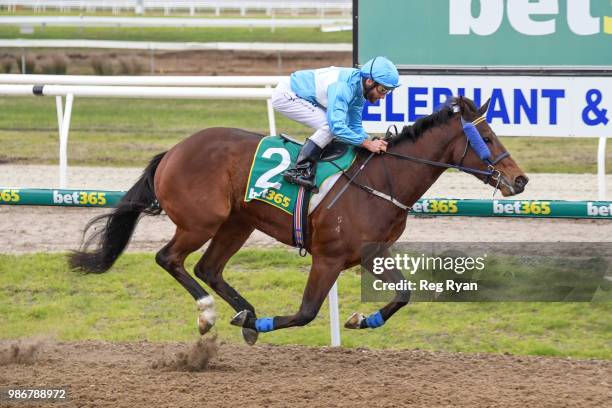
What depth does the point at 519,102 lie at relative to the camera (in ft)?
23.8

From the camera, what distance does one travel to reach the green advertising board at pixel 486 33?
23.4 feet

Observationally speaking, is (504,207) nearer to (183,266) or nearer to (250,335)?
(250,335)

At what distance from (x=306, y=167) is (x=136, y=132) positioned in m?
8.14

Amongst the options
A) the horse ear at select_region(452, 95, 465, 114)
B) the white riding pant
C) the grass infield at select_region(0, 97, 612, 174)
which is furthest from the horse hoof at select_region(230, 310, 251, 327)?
the grass infield at select_region(0, 97, 612, 174)

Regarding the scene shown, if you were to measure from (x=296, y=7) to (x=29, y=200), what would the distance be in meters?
Result: 32.9

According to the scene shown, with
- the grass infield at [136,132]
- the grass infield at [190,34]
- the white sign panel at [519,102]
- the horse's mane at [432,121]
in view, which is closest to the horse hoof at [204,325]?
the horse's mane at [432,121]

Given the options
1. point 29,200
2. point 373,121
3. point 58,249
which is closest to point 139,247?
point 58,249

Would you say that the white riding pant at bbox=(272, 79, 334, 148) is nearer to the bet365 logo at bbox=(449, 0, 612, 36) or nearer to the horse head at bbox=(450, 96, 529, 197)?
the horse head at bbox=(450, 96, 529, 197)

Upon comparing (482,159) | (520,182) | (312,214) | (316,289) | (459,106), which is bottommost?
(316,289)

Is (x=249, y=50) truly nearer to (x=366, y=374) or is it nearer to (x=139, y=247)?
(x=139, y=247)

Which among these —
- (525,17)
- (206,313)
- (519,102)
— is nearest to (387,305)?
(206,313)

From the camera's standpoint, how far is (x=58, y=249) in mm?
8156

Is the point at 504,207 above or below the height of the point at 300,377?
above

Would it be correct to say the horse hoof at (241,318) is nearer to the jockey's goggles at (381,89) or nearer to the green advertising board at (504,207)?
the green advertising board at (504,207)
